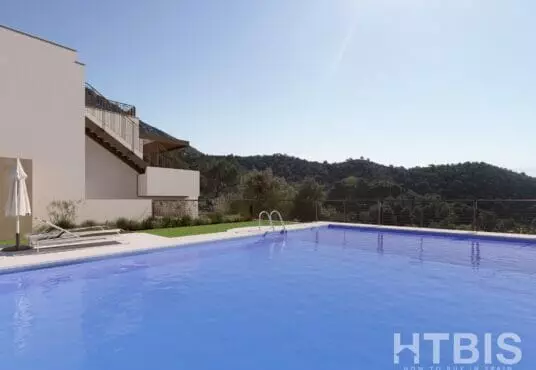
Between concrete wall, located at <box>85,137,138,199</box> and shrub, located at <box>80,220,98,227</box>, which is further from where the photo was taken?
concrete wall, located at <box>85,137,138,199</box>

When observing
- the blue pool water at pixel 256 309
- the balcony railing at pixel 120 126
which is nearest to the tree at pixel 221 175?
the balcony railing at pixel 120 126

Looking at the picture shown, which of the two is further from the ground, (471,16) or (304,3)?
(304,3)

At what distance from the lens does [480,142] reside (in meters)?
20.3

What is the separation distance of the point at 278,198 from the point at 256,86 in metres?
12.4

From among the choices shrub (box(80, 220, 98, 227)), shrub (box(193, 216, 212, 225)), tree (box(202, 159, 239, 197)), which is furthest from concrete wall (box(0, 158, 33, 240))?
tree (box(202, 159, 239, 197))

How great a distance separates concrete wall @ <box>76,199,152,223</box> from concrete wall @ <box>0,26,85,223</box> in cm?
59

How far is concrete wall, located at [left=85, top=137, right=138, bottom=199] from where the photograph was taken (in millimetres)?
16547

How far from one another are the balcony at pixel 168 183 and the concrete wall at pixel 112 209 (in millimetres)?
2285

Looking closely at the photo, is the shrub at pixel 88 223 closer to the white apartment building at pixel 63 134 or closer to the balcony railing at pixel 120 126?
the white apartment building at pixel 63 134

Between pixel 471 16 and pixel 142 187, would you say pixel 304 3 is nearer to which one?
pixel 471 16

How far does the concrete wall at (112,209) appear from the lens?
14.0m

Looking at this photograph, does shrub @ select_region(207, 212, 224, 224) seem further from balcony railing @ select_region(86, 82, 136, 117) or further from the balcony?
balcony railing @ select_region(86, 82, 136, 117)

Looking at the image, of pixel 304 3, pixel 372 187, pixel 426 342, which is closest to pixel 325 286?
pixel 426 342

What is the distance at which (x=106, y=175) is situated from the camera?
17.1m
